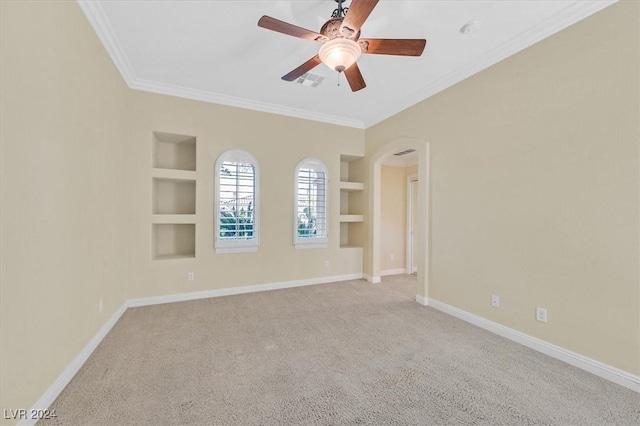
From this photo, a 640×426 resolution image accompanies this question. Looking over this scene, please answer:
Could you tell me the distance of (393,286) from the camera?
493cm

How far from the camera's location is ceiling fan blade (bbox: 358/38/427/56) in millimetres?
2059

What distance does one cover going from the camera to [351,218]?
5.31m

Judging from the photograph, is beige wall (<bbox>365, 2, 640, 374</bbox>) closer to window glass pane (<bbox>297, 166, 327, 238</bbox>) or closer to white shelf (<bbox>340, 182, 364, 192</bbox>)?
white shelf (<bbox>340, 182, 364, 192</bbox>)

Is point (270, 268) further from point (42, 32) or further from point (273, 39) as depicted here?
point (42, 32)

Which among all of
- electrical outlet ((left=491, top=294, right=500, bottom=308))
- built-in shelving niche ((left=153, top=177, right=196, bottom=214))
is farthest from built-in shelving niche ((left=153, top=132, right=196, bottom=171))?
electrical outlet ((left=491, top=294, right=500, bottom=308))

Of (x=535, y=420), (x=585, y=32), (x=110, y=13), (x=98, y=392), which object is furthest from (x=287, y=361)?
(x=585, y=32)

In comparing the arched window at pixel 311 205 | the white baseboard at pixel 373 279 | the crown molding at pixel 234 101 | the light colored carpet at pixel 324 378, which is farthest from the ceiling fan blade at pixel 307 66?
the white baseboard at pixel 373 279

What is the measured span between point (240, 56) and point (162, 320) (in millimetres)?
3301

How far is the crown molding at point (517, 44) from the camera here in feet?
7.36

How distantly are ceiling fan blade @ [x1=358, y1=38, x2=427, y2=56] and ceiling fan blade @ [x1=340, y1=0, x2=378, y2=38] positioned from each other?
142 millimetres

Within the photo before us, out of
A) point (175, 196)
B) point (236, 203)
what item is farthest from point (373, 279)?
point (175, 196)

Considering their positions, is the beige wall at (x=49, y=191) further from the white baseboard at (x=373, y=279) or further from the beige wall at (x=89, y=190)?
the white baseboard at (x=373, y=279)

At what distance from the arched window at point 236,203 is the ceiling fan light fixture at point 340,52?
2562 millimetres

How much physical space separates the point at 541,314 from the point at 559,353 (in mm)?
338
